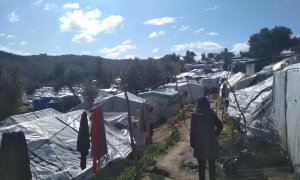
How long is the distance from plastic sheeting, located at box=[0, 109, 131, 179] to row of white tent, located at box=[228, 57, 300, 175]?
530 centimetres

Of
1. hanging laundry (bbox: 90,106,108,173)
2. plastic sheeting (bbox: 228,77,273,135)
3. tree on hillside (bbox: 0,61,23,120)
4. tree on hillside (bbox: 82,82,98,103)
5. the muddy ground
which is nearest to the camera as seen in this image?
the muddy ground

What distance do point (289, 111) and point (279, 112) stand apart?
192 centimetres

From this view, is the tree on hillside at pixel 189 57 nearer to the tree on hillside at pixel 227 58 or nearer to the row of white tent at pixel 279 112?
the tree on hillside at pixel 227 58

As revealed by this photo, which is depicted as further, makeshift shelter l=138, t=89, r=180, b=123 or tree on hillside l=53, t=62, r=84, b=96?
tree on hillside l=53, t=62, r=84, b=96

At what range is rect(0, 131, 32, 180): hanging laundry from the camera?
6.20 metres

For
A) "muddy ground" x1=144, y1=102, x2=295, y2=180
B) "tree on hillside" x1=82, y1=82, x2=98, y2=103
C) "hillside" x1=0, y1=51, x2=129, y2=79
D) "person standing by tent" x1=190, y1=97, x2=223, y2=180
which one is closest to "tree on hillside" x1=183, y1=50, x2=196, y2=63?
"hillside" x1=0, y1=51, x2=129, y2=79

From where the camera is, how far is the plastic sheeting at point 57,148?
11385 millimetres

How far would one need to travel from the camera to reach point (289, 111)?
33.1 feet

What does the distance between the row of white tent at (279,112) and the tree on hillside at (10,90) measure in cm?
2704

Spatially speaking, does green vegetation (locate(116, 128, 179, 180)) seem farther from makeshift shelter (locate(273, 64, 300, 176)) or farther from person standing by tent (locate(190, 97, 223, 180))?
makeshift shelter (locate(273, 64, 300, 176))

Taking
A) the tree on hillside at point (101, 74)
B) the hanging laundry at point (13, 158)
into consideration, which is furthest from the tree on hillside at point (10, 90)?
the tree on hillside at point (101, 74)

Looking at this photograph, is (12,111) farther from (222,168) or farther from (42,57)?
(42,57)

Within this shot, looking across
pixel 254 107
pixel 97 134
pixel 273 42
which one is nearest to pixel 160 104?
pixel 254 107

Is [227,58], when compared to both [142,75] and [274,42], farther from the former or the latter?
[142,75]
